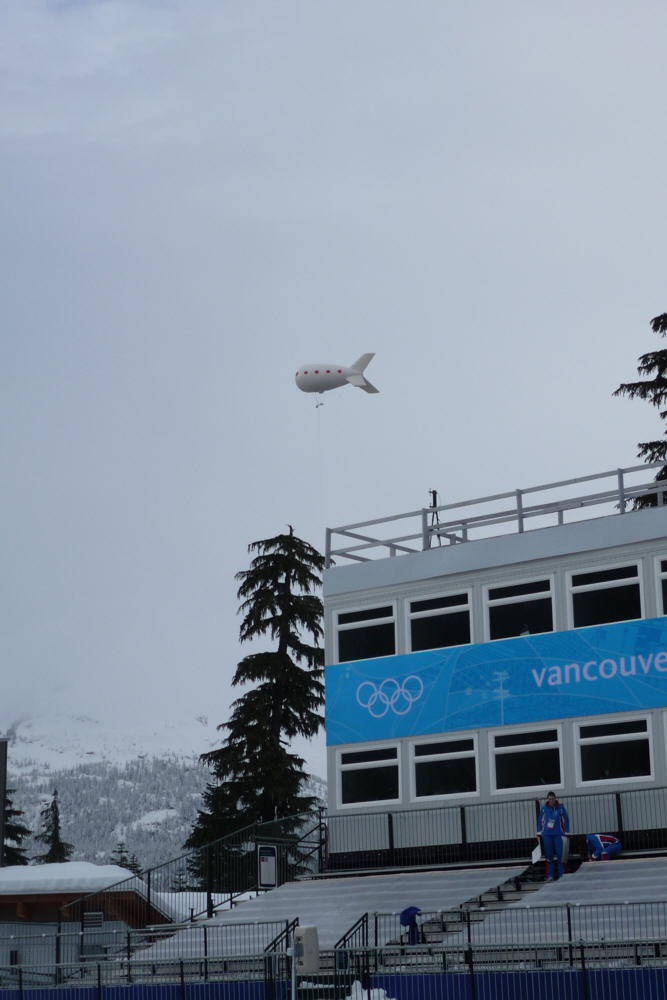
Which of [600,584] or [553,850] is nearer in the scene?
[553,850]

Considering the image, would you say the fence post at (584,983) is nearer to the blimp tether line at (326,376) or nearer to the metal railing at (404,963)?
the metal railing at (404,963)

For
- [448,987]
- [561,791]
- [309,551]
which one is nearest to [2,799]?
[309,551]

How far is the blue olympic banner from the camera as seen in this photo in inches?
1181

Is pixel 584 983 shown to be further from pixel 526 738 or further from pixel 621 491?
pixel 621 491

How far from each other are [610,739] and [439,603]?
4883 millimetres

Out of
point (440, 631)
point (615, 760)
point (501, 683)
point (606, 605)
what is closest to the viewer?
point (615, 760)

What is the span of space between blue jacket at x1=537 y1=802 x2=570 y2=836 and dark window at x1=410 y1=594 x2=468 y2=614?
18.2 feet

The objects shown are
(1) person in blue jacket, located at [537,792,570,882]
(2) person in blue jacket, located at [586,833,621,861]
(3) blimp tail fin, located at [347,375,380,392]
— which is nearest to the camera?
(1) person in blue jacket, located at [537,792,570,882]

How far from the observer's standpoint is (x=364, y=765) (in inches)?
1308

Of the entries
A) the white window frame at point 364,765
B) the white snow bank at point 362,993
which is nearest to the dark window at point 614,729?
the white window frame at point 364,765

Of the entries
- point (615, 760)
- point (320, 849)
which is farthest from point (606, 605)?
point (320, 849)

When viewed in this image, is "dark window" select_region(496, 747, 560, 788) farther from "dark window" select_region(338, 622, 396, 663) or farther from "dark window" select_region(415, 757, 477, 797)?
"dark window" select_region(338, 622, 396, 663)

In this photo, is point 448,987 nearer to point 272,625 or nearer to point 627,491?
point 627,491

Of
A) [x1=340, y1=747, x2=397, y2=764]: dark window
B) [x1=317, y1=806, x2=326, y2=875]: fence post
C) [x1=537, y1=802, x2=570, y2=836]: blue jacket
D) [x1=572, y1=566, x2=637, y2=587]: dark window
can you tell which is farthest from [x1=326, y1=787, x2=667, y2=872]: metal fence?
[x1=572, y1=566, x2=637, y2=587]: dark window
